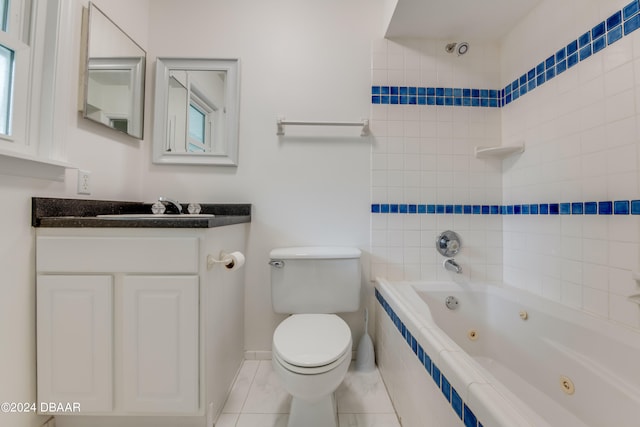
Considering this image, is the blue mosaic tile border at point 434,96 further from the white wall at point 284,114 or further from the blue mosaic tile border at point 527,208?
the blue mosaic tile border at point 527,208

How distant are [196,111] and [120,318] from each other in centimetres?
120

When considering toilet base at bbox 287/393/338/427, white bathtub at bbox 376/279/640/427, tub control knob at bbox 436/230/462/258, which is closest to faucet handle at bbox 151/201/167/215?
toilet base at bbox 287/393/338/427

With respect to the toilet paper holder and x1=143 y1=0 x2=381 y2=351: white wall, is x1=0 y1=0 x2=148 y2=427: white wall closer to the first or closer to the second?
x1=143 y1=0 x2=381 y2=351: white wall

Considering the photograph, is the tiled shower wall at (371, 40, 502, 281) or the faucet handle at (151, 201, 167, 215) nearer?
the faucet handle at (151, 201, 167, 215)

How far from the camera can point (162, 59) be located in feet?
5.16

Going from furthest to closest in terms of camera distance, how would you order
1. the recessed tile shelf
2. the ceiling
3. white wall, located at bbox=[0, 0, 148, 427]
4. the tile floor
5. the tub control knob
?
the tub control knob < the recessed tile shelf < the ceiling < the tile floor < white wall, located at bbox=[0, 0, 148, 427]

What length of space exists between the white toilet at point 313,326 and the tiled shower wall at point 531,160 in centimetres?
33

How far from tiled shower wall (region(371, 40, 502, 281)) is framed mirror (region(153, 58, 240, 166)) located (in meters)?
0.89

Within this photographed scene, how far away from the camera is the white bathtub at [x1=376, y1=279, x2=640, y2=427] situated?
0.65 meters

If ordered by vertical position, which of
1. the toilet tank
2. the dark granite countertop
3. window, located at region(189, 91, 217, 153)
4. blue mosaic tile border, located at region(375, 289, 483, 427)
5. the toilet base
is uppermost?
window, located at region(189, 91, 217, 153)

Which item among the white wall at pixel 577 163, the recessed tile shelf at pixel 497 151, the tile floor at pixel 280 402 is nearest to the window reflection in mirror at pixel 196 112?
the tile floor at pixel 280 402

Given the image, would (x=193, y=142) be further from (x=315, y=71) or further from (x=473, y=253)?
(x=473, y=253)

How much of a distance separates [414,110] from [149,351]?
5.97 ft

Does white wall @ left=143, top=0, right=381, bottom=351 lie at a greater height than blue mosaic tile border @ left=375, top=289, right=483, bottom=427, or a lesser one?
greater
